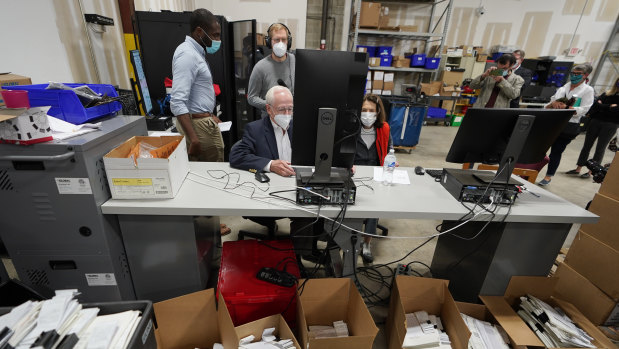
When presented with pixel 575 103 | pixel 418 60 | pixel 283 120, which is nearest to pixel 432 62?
pixel 418 60

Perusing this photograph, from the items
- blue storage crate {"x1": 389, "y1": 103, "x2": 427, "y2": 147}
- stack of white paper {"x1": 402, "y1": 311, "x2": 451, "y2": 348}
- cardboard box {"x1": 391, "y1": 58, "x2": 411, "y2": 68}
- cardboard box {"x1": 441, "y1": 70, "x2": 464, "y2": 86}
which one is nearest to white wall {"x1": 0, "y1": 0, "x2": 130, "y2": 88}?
stack of white paper {"x1": 402, "y1": 311, "x2": 451, "y2": 348}

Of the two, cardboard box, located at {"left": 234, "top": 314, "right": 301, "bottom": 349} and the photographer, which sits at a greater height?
the photographer

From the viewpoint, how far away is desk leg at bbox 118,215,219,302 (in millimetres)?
1230

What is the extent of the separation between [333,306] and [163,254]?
87cm

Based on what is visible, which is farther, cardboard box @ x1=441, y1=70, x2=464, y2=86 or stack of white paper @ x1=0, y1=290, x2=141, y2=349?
cardboard box @ x1=441, y1=70, x2=464, y2=86

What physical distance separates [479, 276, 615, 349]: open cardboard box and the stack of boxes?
0.69 ft

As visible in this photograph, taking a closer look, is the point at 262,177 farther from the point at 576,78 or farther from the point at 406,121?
the point at 576,78

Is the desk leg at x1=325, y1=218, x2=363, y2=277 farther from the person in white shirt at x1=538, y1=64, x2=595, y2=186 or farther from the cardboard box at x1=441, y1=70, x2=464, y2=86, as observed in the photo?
the cardboard box at x1=441, y1=70, x2=464, y2=86

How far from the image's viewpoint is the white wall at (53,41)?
1694 millimetres

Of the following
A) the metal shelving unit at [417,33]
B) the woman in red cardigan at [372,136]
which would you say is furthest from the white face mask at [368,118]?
the metal shelving unit at [417,33]

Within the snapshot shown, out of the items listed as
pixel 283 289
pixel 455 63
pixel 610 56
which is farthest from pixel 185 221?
pixel 610 56

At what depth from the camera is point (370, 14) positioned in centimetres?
523

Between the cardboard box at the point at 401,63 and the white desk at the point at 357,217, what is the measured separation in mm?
4744

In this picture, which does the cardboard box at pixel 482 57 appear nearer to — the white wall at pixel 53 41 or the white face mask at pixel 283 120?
the white face mask at pixel 283 120
